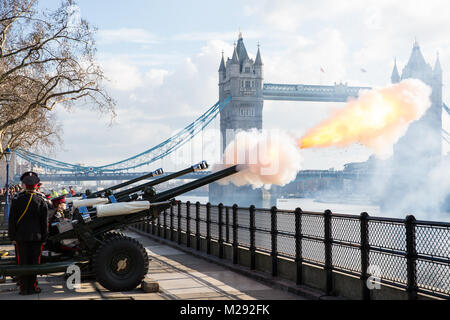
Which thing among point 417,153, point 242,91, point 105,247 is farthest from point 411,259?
point 242,91

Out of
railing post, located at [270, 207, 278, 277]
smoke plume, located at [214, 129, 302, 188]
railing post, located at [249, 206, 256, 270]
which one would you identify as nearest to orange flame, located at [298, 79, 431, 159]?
smoke plume, located at [214, 129, 302, 188]

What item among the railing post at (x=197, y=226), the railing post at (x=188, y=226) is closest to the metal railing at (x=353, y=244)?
the railing post at (x=197, y=226)

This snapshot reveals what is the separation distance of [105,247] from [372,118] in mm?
8928

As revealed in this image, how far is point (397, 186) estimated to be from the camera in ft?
396

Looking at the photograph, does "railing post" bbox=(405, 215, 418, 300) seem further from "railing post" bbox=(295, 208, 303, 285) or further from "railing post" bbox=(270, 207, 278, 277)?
"railing post" bbox=(270, 207, 278, 277)

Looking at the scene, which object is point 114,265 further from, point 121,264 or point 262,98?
point 262,98

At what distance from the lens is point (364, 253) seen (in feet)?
28.2

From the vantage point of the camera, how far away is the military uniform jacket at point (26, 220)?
368 inches

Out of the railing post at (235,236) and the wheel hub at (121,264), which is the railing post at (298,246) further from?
the railing post at (235,236)

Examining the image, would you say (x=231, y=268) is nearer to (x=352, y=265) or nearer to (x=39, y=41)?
(x=352, y=265)

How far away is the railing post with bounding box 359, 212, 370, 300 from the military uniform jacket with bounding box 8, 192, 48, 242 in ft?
15.5

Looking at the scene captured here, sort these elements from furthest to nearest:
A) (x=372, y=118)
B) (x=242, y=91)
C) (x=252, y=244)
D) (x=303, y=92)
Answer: (x=303, y=92)
(x=242, y=91)
(x=372, y=118)
(x=252, y=244)
